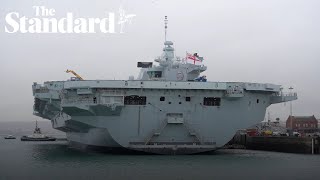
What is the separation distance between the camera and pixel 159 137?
30.0m

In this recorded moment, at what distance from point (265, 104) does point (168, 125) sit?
7820 millimetres

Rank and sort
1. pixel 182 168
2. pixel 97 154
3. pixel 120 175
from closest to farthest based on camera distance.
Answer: pixel 120 175, pixel 182 168, pixel 97 154

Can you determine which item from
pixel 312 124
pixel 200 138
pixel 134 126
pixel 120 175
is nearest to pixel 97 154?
pixel 134 126

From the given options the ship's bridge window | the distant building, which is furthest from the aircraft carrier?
the distant building

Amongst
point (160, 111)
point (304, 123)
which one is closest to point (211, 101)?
point (160, 111)

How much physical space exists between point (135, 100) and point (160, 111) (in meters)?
1.80

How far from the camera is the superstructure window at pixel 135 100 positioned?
29.7 meters

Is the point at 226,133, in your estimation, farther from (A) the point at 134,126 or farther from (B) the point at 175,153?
(A) the point at 134,126

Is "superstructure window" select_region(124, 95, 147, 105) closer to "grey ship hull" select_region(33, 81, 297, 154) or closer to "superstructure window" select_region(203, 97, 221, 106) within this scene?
"grey ship hull" select_region(33, 81, 297, 154)

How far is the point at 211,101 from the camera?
30.6m

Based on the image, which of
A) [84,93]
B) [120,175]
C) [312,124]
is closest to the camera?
[120,175]

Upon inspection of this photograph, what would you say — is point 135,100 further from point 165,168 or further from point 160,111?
point 165,168

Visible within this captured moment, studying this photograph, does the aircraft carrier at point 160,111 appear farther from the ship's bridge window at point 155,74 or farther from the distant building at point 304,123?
the distant building at point 304,123

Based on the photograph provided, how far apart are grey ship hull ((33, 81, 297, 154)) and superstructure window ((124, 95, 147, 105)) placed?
0.46 feet
